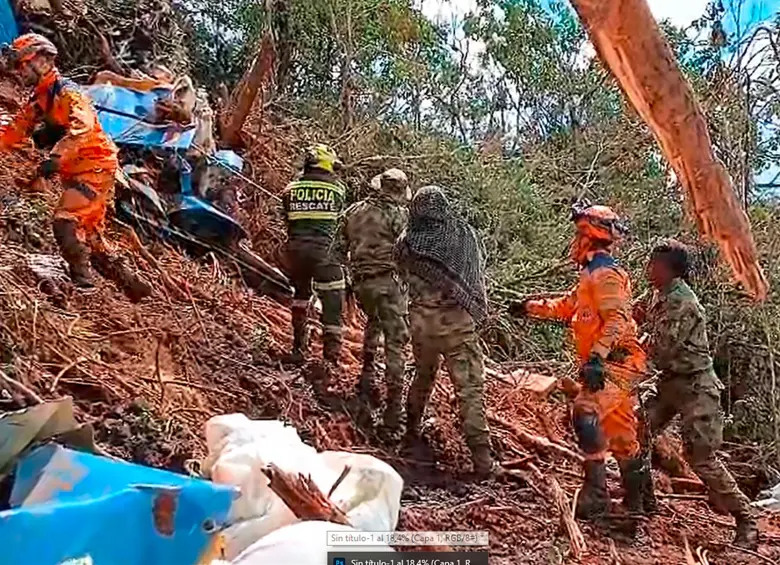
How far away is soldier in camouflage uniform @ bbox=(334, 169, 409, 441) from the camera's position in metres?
5.38

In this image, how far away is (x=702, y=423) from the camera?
4484mm

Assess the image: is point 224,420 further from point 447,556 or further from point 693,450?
point 693,450

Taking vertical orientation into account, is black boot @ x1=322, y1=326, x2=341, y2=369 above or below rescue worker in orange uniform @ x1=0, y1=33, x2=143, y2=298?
below

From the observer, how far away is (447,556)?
3.04 metres

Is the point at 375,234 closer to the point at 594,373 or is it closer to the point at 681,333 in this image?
the point at 594,373

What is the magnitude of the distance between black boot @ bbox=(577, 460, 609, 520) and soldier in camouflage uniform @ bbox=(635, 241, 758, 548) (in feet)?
1.55

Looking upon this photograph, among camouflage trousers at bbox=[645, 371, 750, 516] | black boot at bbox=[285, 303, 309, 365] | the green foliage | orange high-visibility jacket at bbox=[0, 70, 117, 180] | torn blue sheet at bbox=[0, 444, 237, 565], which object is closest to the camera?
torn blue sheet at bbox=[0, 444, 237, 565]

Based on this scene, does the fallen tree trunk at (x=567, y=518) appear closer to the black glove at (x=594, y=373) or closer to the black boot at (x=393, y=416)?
the black glove at (x=594, y=373)

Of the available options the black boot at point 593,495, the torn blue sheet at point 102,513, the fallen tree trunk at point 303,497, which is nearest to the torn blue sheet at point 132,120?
the black boot at point 593,495

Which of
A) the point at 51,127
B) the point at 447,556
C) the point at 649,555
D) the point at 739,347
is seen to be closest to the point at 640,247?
the point at 739,347

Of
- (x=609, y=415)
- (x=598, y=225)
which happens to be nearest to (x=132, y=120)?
(x=598, y=225)

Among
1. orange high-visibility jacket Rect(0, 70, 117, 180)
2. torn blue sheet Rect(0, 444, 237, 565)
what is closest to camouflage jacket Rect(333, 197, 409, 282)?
orange high-visibility jacket Rect(0, 70, 117, 180)

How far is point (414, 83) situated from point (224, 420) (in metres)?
8.15

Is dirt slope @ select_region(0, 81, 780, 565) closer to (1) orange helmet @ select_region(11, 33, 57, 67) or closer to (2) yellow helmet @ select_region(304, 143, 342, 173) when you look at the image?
(1) orange helmet @ select_region(11, 33, 57, 67)
